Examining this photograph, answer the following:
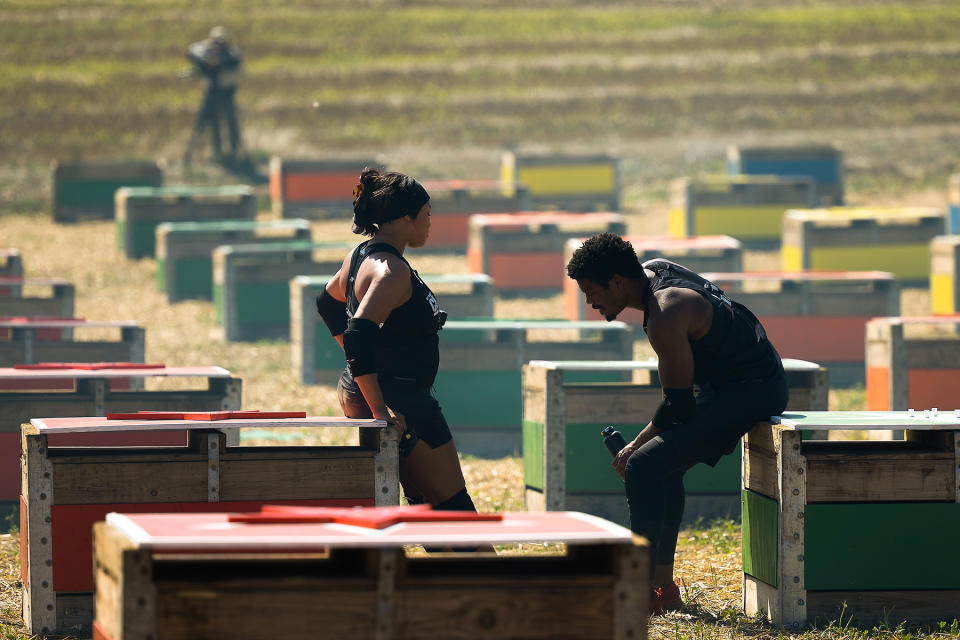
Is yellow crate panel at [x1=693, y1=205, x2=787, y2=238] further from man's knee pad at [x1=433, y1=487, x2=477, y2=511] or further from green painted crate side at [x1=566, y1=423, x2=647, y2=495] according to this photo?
man's knee pad at [x1=433, y1=487, x2=477, y2=511]

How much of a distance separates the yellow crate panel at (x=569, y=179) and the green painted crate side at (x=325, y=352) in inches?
551

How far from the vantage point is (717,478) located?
891cm

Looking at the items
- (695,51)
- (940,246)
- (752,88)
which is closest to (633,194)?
(940,246)

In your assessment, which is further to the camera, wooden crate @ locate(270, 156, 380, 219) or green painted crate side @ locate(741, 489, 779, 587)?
wooden crate @ locate(270, 156, 380, 219)

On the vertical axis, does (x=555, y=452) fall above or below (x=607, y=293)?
below

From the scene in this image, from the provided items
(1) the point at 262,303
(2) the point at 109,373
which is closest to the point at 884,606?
(2) the point at 109,373

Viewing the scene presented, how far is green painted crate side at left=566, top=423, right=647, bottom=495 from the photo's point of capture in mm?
8828

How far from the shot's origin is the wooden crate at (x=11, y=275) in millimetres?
15625

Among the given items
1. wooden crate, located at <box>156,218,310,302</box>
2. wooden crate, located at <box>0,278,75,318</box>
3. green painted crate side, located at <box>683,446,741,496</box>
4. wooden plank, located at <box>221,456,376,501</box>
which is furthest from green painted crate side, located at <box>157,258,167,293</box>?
wooden plank, located at <box>221,456,376,501</box>

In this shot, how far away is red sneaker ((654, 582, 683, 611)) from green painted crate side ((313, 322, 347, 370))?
7843 millimetres

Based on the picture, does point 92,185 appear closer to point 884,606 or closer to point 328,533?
point 884,606

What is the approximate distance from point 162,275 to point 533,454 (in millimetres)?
11359

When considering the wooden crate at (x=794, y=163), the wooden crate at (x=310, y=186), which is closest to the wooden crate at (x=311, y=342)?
the wooden crate at (x=310, y=186)

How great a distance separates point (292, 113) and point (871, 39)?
67.7 ft
